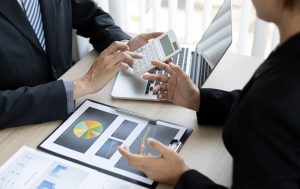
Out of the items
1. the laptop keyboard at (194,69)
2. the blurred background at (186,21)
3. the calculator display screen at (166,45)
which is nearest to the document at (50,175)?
the laptop keyboard at (194,69)

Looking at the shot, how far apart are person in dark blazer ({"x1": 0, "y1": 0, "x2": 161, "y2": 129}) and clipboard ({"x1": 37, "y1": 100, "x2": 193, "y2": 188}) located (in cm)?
6

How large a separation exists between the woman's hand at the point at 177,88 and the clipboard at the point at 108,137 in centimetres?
Result: 8

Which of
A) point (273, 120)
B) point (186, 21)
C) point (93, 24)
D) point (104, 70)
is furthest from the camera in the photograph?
point (186, 21)

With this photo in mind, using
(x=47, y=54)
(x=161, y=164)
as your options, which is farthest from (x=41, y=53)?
(x=161, y=164)

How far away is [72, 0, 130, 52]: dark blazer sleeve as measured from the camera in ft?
4.70

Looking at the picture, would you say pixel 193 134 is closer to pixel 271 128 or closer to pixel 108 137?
pixel 108 137

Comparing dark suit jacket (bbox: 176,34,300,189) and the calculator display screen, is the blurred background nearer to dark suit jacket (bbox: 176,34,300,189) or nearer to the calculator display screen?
the calculator display screen

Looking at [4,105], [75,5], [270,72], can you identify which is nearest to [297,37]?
[270,72]

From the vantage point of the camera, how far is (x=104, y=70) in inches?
46.3

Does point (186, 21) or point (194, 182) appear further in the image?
point (186, 21)

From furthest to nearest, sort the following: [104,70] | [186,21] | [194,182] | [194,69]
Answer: [186,21]
[194,69]
[104,70]
[194,182]

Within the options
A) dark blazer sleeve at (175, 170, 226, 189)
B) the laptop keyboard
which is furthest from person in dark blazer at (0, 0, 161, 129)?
dark blazer sleeve at (175, 170, 226, 189)

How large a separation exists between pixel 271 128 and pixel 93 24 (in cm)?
98

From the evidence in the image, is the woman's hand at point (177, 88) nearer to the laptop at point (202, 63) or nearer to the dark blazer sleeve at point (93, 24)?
the laptop at point (202, 63)
